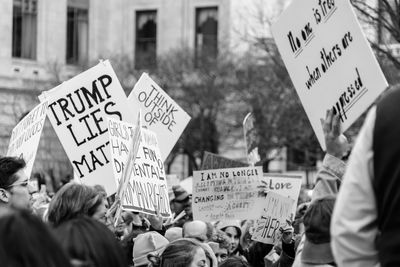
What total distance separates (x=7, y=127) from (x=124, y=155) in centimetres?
2880

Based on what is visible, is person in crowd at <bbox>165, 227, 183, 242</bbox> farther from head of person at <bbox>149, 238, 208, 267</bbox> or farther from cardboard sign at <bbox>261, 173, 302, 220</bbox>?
head of person at <bbox>149, 238, 208, 267</bbox>

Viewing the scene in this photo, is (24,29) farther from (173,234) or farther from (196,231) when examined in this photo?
(196,231)

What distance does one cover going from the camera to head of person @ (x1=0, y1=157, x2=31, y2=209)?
6910 mm

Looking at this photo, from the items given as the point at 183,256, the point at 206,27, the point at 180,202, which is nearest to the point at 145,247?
the point at 183,256

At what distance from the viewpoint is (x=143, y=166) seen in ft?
29.3

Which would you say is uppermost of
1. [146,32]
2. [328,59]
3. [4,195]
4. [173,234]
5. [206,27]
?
[206,27]

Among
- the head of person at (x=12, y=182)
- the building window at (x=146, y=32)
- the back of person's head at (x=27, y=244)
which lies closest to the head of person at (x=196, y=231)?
the head of person at (x=12, y=182)

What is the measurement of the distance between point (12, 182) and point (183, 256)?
52.4 inches

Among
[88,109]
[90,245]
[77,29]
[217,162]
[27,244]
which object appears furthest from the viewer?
[77,29]

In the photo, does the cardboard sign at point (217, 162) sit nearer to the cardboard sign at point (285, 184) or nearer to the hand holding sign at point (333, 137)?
the cardboard sign at point (285, 184)

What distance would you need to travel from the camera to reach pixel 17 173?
23.0 ft

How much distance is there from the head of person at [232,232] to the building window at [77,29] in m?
35.1

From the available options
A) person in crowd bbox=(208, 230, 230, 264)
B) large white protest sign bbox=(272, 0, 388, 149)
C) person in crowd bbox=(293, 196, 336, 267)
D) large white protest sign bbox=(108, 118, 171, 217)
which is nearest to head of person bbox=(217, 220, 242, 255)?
person in crowd bbox=(208, 230, 230, 264)

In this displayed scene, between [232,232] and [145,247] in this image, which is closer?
[145,247]
